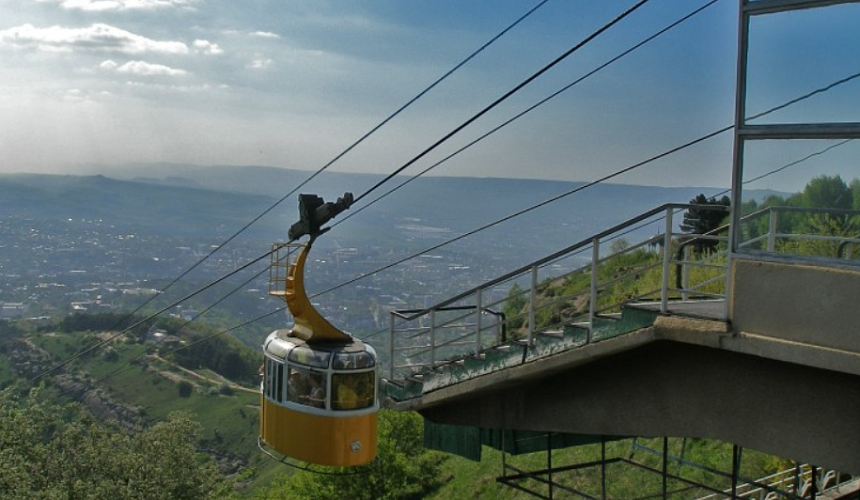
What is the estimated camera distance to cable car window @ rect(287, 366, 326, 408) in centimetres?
1344

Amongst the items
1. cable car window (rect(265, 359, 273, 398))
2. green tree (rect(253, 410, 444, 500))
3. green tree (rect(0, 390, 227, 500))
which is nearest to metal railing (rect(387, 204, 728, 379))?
cable car window (rect(265, 359, 273, 398))

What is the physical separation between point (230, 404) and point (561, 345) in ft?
471

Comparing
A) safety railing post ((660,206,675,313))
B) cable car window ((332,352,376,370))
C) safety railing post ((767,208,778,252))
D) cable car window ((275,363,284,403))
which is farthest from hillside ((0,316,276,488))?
safety railing post ((767,208,778,252))

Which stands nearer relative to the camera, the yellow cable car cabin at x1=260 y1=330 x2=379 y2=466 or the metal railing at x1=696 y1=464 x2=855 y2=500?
the yellow cable car cabin at x1=260 y1=330 x2=379 y2=466

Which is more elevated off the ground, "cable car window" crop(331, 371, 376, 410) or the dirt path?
"cable car window" crop(331, 371, 376, 410)

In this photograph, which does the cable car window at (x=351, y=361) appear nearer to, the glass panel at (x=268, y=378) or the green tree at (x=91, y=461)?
the glass panel at (x=268, y=378)

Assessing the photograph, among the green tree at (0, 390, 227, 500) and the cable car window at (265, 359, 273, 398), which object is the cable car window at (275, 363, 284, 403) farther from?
the green tree at (0, 390, 227, 500)

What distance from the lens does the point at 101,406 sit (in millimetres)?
143125

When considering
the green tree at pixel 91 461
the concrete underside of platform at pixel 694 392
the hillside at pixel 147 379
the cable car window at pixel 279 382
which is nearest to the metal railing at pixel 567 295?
the concrete underside of platform at pixel 694 392

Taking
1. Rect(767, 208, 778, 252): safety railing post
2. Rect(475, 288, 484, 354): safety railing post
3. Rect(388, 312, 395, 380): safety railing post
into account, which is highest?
Rect(767, 208, 778, 252): safety railing post

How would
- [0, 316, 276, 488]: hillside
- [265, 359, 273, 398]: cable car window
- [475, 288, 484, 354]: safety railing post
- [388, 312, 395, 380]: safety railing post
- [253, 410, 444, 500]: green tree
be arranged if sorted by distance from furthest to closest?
[0, 316, 276, 488]: hillside < [253, 410, 444, 500]: green tree < [265, 359, 273, 398]: cable car window < [388, 312, 395, 380]: safety railing post < [475, 288, 484, 354]: safety railing post

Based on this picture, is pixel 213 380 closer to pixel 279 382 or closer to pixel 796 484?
pixel 279 382

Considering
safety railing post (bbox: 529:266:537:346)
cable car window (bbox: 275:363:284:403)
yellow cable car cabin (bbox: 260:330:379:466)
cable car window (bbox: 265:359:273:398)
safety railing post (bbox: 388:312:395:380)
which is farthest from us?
cable car window (bbox: 265:359:273:398)

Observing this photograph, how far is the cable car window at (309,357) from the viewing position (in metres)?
13.4
